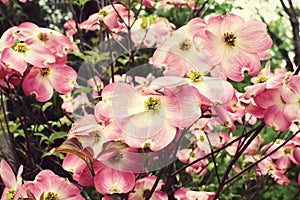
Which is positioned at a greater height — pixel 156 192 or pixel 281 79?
pixel 281 79

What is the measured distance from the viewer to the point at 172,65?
1.79ft

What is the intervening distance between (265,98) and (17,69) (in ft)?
0.97

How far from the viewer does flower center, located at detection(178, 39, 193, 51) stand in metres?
0.55

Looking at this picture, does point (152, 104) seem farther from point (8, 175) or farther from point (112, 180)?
point (8, 175)

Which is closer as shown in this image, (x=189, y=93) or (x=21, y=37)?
(x=189, y=93)

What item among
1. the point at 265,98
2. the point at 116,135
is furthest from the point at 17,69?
the point at 265,98

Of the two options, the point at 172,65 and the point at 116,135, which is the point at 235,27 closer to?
the point at 172,65

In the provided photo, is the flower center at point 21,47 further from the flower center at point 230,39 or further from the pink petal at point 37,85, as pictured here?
the flower center at point 230,39

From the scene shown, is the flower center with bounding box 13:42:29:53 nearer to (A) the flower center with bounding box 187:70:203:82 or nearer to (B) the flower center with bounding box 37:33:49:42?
(B) the flower center with bounding box 37:33:49:42

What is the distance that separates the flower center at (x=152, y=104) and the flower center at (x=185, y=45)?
0.09 metres

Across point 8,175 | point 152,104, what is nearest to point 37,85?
Answer: point 8,175

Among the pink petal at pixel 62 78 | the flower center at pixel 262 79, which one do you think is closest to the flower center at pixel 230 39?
the flower center at pixel 262 79

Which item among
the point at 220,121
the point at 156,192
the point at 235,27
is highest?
the point at 235,27

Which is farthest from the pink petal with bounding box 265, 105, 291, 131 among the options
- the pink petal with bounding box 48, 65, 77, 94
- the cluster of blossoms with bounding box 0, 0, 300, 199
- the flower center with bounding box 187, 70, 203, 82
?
the pink petal with bounding box 48, 65, 77, 94
